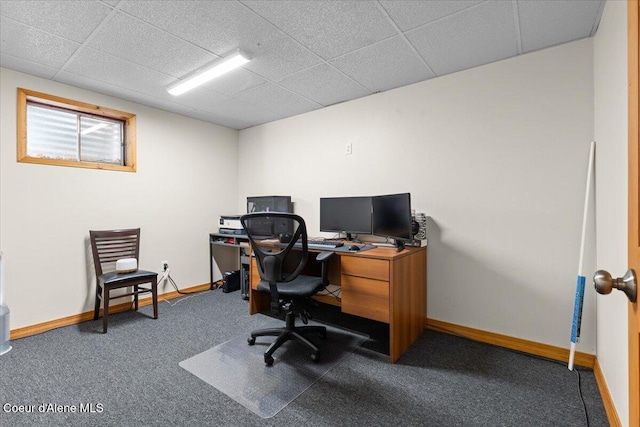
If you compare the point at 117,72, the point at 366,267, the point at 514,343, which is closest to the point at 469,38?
the point at 366,267

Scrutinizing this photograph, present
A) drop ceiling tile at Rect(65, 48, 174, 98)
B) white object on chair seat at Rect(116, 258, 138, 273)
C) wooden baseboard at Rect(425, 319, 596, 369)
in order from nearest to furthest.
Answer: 1. wooden baseboard at Rect(425, 319, 596, 369)
2. drop ceiling tile at Rect(65, 48, 174, 98)
3. white object on chair seat at Rect(116, 258, 138, 273)

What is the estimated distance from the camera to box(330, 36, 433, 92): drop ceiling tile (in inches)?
91.7

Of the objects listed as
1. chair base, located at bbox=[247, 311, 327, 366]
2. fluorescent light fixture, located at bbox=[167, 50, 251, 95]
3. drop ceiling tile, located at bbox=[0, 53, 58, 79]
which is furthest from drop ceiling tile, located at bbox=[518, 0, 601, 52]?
drop ceiling tile, located at bbox=[0, 53, 58, 79]

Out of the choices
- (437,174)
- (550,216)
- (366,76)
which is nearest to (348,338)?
(437,174)

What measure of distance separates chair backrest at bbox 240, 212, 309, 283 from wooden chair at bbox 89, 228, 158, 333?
4.96 feet

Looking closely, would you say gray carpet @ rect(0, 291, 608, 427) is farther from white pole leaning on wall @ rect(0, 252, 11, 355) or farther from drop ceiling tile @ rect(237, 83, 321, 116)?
drop ceiling tile @ rect(237, 83, 321, 116)

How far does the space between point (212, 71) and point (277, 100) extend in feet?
3.03

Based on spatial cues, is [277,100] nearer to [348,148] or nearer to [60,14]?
[348,148]

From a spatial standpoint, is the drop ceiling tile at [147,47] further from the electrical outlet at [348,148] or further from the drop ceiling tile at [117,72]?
the electrical outlet at [348,148]

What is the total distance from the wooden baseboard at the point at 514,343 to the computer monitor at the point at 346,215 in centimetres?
112

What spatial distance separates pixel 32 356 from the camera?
7.55 ft

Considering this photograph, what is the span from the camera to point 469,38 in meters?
2.17

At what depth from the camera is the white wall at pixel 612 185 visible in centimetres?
142

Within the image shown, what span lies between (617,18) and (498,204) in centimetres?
133
